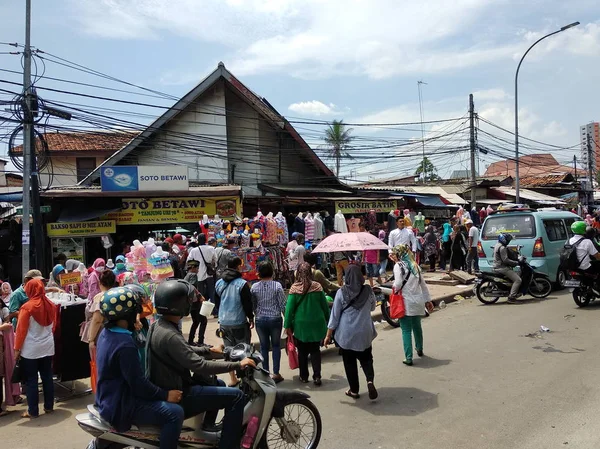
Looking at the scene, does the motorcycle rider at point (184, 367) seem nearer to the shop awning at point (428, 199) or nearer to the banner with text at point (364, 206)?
the banner with text at point (364, 206)

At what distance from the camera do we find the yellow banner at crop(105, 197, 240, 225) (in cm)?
1531

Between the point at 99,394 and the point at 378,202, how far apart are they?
17.7m

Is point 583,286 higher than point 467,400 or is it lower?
higher

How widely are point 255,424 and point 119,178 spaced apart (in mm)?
12775

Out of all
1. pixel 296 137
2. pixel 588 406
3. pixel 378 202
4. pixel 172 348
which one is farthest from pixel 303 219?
pixel 172 348

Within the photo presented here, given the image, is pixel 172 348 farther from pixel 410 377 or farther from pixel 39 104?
pixel 39 104

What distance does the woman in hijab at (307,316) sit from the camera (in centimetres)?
614

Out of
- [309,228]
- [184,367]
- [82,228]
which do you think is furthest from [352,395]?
[82,228]

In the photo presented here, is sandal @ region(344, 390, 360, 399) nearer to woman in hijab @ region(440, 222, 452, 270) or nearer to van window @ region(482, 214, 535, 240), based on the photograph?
van window @ region(482, 214, 535, 240)

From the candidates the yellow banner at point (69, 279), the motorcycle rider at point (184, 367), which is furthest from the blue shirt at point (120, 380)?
the yellow banner at point (69, 279)

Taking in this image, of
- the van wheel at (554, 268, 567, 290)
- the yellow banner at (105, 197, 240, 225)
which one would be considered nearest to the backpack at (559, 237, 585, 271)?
the van wheel at (554, 268, 567, 290)

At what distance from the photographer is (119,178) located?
1516 cm

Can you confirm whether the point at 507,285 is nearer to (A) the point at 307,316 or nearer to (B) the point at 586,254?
(B) the point at 586,254

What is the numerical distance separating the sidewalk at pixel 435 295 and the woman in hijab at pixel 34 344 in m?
3.24
